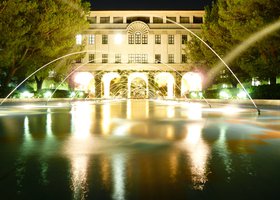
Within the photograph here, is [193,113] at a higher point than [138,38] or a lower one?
lower

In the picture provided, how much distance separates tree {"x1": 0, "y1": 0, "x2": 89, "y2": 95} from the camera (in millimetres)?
34844

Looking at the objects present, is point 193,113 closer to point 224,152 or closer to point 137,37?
point 224,152

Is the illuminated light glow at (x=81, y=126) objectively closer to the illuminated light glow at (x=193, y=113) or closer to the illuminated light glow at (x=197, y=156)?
the illuminated light glow at (x=197, y=156)

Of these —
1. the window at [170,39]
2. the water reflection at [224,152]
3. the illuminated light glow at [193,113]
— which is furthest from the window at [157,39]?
the water reflection at [224,152]

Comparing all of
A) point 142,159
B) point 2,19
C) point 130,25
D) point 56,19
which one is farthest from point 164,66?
point 142,159

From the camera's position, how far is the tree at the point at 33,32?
114ft

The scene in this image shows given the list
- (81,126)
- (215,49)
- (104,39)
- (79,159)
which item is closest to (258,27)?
(215,49)

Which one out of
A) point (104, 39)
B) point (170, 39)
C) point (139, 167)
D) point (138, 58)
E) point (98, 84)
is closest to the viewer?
point (139, 167)

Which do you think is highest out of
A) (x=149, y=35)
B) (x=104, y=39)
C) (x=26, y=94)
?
(x=149, y=35)

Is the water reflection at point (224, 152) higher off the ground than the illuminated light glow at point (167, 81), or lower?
lower

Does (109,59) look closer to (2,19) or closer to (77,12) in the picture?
(77,12)

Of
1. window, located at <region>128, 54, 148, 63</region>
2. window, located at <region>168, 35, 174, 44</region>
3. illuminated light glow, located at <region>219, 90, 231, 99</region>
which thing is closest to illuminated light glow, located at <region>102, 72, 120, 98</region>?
window, located at <region>128, 54, 148, 63</region>

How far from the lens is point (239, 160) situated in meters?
7.19

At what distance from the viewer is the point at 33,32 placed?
38.6 m
